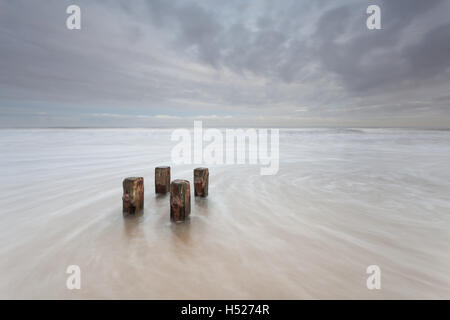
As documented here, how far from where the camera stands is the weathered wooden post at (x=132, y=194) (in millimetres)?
2869

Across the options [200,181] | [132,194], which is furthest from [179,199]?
[200,181]

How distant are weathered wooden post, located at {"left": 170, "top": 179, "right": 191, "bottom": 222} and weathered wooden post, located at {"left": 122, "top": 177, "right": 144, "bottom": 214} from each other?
0.57m

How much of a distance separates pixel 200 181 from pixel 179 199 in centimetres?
104

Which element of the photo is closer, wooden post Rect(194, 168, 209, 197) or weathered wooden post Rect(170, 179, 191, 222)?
weathered wooden post Rect(170, 179, 191, 222)

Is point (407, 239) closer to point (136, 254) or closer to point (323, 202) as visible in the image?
point (323, 202)

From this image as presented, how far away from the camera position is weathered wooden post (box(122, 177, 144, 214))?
2869mm

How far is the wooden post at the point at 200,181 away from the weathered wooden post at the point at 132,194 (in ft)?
3.35

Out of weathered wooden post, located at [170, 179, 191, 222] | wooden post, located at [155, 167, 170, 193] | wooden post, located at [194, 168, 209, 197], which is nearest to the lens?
weathered wooden post, located at [170, 179, 191, 222]

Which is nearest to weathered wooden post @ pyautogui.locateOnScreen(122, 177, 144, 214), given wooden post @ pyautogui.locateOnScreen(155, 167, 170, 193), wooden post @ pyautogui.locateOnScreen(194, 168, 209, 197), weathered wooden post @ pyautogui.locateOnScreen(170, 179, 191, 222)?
weathered wooden post @ pyautogui.locateOnScreen(170, 179, 191, 222)

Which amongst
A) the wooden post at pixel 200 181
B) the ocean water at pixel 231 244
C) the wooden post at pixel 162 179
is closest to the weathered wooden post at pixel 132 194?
the ocean water at pixel 231 244

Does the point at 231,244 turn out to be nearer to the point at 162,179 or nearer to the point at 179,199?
the point at 179,199

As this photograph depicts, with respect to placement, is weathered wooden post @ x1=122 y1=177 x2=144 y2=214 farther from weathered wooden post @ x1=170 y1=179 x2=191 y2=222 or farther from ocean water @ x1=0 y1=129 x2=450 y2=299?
weathered wooden post @ x1=170 y1=179 x2=191 y2=222

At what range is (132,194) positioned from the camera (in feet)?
9.47
